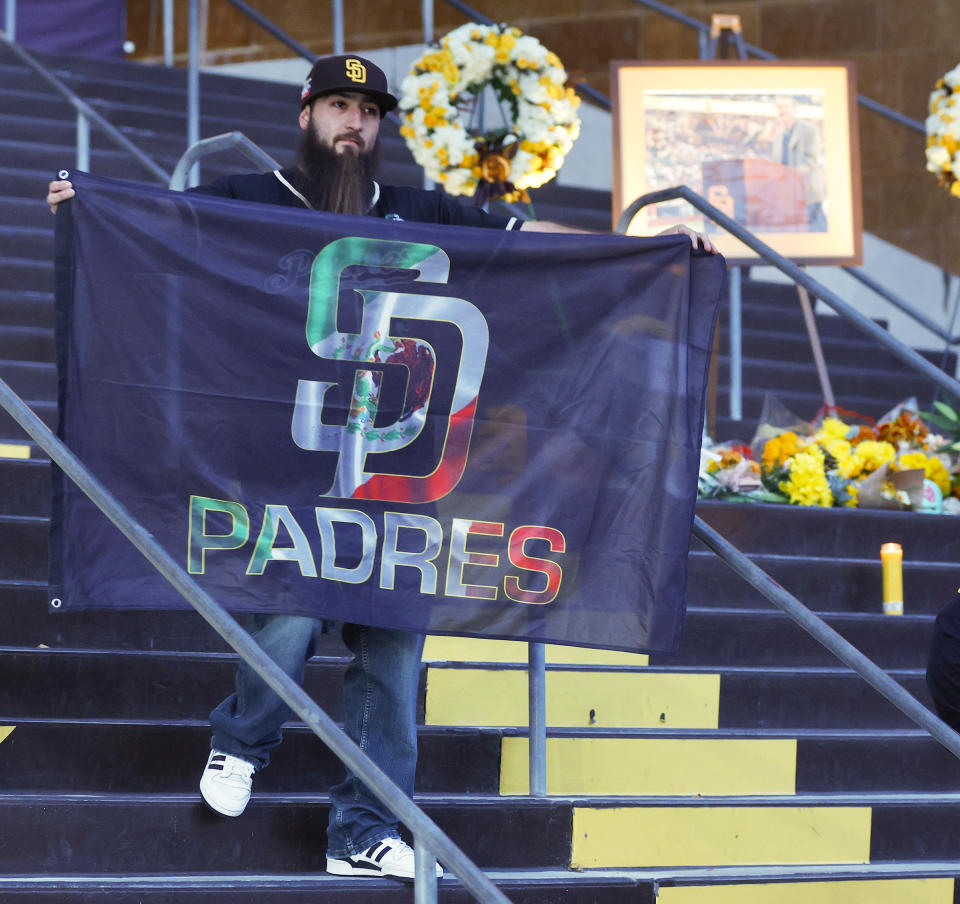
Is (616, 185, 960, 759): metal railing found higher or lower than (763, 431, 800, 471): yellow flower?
lower

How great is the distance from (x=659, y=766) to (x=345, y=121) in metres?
1.75

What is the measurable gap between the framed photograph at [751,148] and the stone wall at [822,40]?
2.13 meters

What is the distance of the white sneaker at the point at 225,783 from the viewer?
299 centimetres

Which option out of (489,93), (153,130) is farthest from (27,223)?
(489,93)

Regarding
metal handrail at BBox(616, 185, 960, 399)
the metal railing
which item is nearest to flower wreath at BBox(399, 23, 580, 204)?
metal handrail at BBox(616, 185, 960, 399)

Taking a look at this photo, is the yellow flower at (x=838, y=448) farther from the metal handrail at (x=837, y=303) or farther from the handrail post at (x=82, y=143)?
the handrail post at (x=82, y=143)

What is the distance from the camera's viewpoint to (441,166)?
585 centimetres

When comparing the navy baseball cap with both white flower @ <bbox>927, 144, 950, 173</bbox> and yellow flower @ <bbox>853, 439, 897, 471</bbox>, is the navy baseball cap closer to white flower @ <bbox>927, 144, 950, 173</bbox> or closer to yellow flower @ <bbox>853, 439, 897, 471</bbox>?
yellow flower @ <bbox>853, 439, 897, 471</bbox>

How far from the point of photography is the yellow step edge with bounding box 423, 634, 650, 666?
3.89m

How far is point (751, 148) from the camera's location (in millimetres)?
5957

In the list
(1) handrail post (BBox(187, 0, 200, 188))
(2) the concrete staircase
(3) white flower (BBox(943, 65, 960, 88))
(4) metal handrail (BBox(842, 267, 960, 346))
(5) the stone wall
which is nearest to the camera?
(2) the concrete staircase

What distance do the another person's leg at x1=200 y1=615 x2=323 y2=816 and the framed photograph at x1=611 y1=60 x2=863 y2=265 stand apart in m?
3.17

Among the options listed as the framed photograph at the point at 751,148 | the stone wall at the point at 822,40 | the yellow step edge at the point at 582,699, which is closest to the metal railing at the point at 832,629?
the yellow step edge at the point at 582,699

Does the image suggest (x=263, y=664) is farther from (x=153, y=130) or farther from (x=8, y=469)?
(x=153, y=130)
